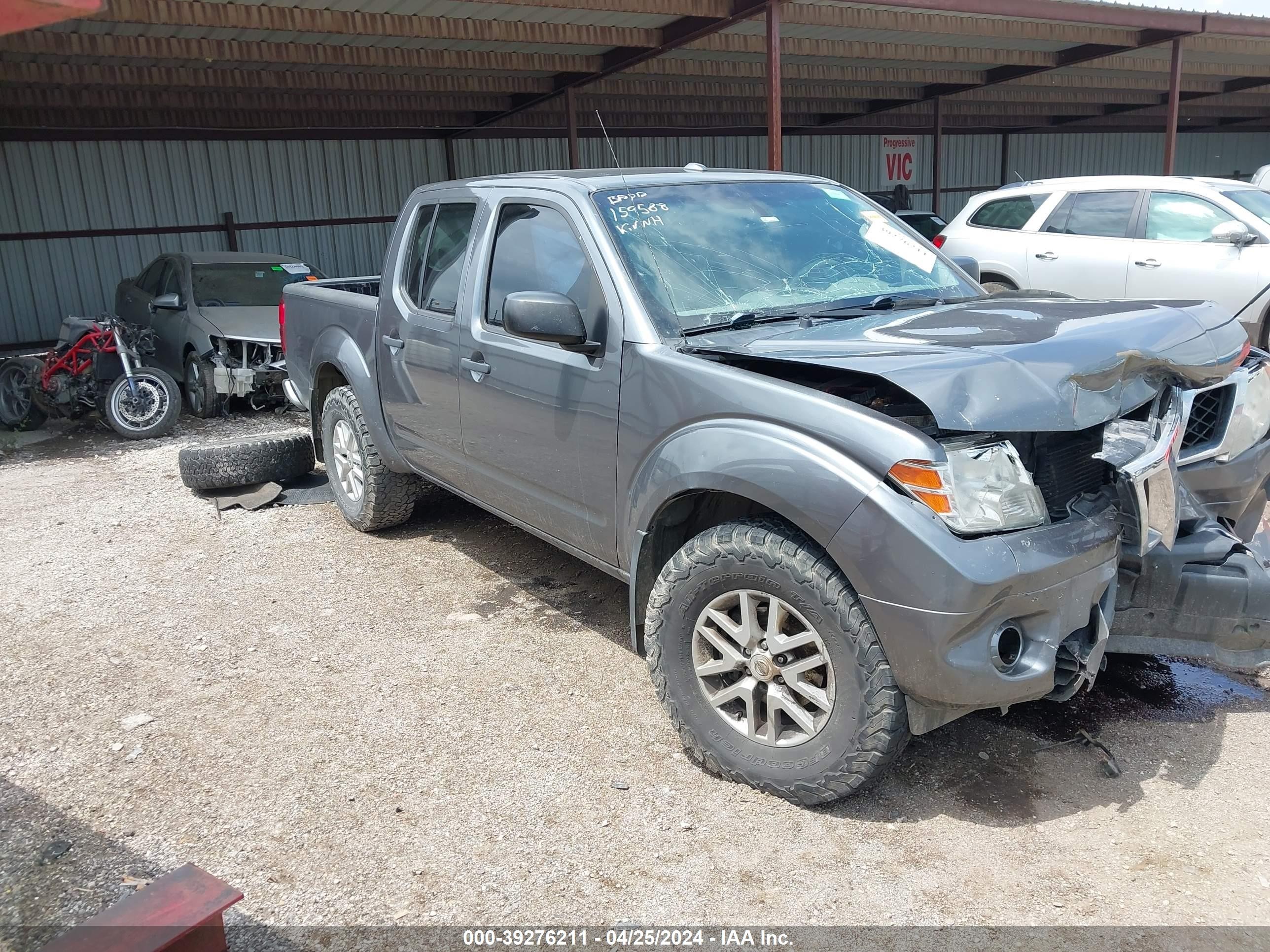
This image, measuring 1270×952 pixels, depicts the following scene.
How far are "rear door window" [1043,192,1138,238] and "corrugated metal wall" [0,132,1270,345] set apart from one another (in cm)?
1111

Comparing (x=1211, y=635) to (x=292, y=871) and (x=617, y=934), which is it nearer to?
(x=617, y=934)

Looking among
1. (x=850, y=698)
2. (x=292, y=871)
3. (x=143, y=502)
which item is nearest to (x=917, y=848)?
(x=850, y=698)

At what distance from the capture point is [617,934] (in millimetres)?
2553

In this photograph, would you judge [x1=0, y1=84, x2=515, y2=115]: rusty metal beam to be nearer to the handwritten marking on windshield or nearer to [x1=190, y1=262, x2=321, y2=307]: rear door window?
[x1=190, y1=262, x2=321, y2=307]: rear door window

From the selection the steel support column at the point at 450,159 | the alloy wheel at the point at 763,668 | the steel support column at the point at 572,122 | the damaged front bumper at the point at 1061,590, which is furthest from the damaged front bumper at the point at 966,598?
the steel support column at the point at 450,159

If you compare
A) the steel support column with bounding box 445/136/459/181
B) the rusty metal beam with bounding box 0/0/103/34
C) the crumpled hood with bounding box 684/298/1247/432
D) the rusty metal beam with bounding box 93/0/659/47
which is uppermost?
the rusty metal beam with bounding box 93/0/659/47

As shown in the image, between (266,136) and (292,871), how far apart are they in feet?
50.7

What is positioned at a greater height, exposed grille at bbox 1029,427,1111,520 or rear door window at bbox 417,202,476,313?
rear door window at bbox 417,202,476,313

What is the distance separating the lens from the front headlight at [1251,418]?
354 cm

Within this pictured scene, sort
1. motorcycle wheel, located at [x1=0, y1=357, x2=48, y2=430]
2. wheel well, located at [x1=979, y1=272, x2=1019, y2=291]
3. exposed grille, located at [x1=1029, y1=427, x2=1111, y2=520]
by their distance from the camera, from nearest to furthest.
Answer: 1. exposed grille, located at [x1=1029, y1=427, x2=1111, y2=520]
2. wheel well, located at [x1=979, y1=272, x2=1019, y2=291]
3. motorcycle wheel, located at [x1=0, y1=357, x2=48, y2=430]

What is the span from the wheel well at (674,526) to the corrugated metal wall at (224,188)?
46.4 feet

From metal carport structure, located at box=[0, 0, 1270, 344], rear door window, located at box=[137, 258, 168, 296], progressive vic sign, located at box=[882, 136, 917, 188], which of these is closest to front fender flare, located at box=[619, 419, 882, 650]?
metal carport structure, located at box=[0, 0, 1270, 344]

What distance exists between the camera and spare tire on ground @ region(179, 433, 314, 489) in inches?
257

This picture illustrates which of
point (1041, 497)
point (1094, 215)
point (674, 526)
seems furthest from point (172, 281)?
point (1041, 497)
